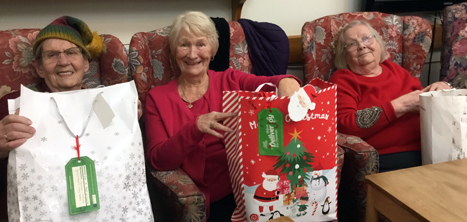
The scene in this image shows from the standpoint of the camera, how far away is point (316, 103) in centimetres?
112

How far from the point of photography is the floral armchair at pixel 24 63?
1.37m

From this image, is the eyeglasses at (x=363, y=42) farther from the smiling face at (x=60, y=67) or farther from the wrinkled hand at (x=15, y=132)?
the wrinkled hand at (x=15, y=132)

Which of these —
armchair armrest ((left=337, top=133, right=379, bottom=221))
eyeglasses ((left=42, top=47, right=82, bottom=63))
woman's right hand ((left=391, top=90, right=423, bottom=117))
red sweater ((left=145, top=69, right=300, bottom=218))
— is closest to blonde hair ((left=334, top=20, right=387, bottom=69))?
woman's right hand ((left=391, top=90, right=423, bottom=117))

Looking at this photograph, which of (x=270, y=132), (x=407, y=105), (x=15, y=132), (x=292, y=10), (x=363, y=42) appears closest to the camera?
(x=15, y=132)

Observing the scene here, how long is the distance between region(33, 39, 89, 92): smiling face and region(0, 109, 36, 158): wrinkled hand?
315mm

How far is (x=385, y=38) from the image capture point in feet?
6.33

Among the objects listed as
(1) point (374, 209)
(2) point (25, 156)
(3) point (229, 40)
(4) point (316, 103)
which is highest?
(3) point (229, 40)

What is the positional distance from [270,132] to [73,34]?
0.89 meters

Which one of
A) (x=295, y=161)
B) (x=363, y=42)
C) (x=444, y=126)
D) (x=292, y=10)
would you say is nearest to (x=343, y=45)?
(x=363, y=42)

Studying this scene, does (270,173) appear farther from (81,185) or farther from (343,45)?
(343,45)

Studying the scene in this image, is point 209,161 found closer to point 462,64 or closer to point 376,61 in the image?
point 376,61

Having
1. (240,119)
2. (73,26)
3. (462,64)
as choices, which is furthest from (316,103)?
(462,64)

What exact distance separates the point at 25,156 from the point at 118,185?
29cm

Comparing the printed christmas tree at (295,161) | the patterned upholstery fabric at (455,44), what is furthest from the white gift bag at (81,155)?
the patterned upholstery fabric at (455,44)
